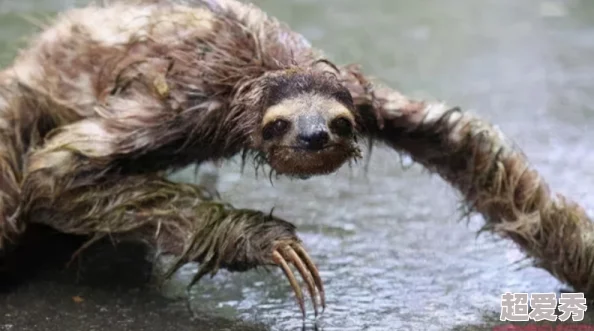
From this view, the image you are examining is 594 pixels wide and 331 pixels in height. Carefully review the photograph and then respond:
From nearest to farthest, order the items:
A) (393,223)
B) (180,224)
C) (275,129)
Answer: (275,129) → (180,224) → (393,223)

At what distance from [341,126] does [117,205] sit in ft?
2.39

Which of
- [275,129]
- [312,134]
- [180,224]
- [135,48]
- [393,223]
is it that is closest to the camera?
[312,134]

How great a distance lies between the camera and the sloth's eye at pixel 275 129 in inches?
98.5

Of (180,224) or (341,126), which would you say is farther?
(180,224)

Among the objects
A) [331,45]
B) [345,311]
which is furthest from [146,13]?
[331,45]

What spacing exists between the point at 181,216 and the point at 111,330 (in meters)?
0.36

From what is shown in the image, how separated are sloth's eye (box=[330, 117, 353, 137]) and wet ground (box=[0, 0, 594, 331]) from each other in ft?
1.75

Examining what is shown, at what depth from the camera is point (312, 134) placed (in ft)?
7.89

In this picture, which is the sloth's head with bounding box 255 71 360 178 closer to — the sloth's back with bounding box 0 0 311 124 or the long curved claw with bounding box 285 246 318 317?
the long curved claw with bounding box 285 246 318 317

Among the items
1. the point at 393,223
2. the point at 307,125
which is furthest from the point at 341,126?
the point at 393,223

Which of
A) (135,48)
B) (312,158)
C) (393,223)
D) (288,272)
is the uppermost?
(135,48)

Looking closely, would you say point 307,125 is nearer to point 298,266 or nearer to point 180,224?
point 298,266

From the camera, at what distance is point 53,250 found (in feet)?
10.4

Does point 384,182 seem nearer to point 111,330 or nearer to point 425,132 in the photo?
point 425,132
